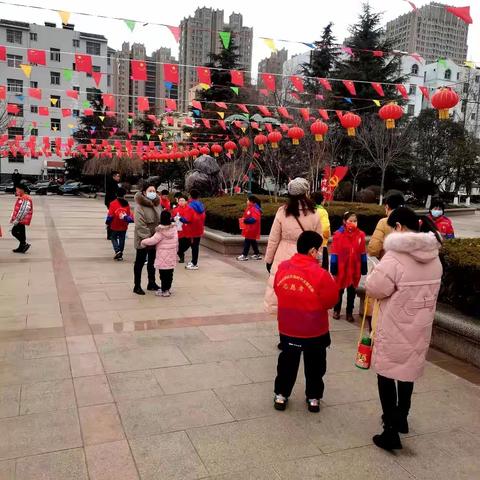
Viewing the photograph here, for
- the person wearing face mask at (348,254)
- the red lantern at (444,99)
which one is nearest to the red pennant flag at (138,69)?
the red lantern at (444,99)

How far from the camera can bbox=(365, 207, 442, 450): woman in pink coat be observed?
2955mm

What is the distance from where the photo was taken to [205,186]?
22.5 meters

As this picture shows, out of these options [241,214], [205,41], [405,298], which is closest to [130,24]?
[241,214]

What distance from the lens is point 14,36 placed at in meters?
52.2

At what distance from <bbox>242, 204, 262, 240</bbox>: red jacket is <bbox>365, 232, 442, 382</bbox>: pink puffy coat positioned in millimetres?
6776

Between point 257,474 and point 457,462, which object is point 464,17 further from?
point 257,474

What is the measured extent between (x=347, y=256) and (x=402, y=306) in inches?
119

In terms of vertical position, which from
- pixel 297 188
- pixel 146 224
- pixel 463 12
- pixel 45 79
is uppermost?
pixel 45 79

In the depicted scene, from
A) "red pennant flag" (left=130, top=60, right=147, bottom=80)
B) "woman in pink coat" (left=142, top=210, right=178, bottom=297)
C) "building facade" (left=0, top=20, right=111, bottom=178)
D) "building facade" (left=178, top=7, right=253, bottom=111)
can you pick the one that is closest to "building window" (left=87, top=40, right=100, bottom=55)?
"building facade" (left=0, top=20, right=111, bottom=178)

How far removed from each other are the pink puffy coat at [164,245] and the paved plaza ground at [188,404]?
A: 60 centimetres

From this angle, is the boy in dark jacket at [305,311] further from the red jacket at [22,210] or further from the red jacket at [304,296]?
the red jacket at [22,210]

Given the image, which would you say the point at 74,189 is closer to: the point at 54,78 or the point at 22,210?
the point at 54,78

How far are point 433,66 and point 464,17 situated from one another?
184 feet

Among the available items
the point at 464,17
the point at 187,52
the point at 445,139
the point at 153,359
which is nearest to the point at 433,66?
the point at 187,52
